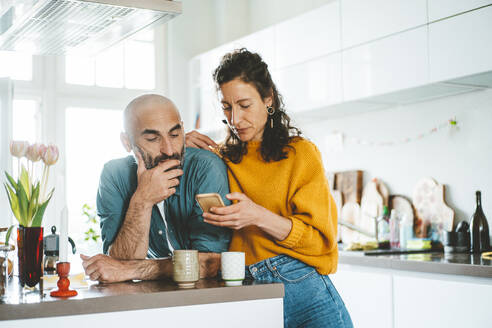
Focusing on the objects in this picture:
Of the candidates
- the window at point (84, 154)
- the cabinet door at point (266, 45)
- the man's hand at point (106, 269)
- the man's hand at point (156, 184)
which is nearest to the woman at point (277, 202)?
the man's hand at point (156, 184)

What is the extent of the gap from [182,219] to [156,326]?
455 mm

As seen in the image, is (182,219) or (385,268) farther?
(385,268)

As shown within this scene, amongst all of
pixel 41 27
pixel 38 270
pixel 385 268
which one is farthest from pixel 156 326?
pixel 385 268

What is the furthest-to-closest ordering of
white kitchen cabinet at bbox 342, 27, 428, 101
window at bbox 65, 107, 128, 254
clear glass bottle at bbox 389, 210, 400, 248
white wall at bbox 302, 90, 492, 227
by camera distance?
1. window at bbox 65, 107, 128, 254
2. clear glass bottle at bbox 389, 210, 400, 248
3. white wall at bbox 302, 90, 492, 227
4. white kitchen cabinet at bbox 342, 27, 428, 101

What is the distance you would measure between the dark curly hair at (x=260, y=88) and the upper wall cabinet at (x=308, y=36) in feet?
5.96

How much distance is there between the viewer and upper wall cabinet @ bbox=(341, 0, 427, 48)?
3.05 m

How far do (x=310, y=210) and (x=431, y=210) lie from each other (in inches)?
76.9

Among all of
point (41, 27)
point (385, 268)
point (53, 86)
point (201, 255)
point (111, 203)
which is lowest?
point (385, 268)

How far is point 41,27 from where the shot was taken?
209 cm

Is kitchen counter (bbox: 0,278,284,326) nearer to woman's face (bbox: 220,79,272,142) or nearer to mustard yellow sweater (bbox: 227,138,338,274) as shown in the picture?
mustard yellow sweater (bbox: 227,138,338,274)

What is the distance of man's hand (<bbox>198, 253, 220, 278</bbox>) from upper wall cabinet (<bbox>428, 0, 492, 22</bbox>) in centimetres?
184

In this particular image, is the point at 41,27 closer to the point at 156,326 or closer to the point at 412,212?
the point at 156,326

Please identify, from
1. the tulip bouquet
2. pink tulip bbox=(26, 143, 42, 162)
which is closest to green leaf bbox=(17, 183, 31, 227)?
the tulip bouquet

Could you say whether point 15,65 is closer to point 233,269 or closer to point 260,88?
point 260,88
